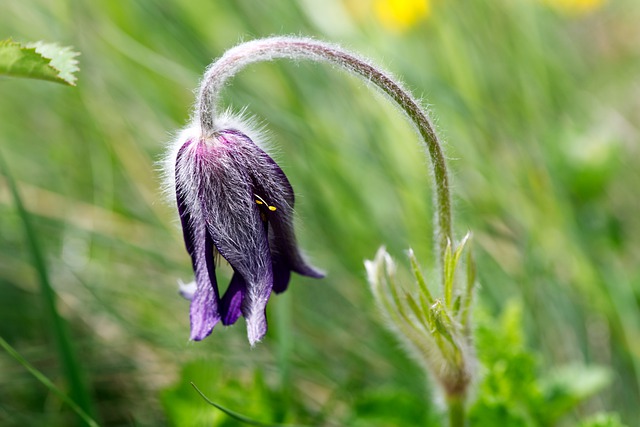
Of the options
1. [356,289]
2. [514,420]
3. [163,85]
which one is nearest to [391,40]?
[163,85]

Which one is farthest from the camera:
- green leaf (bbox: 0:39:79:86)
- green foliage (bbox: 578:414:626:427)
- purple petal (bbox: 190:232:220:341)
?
green foliage (bbox: 578:414:626:427)

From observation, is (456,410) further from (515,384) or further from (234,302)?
(234,302)

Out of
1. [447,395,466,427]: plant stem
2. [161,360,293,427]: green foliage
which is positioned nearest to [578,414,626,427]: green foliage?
[447,395,466,427]: plant stem

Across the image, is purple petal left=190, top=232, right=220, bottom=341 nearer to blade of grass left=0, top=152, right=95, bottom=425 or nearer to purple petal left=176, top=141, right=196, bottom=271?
purple petal left=176, top=141, right=196, bottom=271

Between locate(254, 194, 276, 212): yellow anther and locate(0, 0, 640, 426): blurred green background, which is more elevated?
locate(0, 0, 640, 426): blurred green background

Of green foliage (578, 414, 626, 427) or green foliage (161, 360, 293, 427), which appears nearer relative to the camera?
green foliage (578, 414, 626, 427)

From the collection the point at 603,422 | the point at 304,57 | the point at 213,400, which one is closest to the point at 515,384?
the point at 603,422

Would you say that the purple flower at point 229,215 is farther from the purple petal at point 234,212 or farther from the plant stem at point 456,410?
the plant stem at point 456,410
